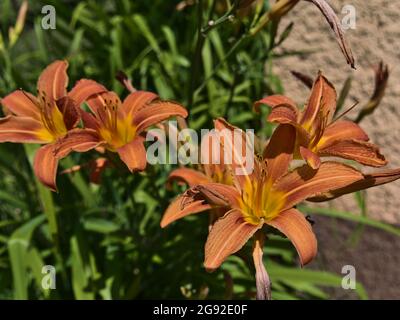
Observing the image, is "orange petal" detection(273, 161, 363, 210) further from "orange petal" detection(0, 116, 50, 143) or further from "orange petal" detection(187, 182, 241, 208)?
"orange petal" detection(0, 116, 50, 143)

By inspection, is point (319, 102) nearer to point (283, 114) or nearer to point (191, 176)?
point (283, 114)

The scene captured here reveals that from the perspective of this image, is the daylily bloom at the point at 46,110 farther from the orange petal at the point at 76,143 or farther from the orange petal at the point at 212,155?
the orange petal at the point at 212,155

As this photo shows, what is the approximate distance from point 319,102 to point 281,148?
0.14 metres

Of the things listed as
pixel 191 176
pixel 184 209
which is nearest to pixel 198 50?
pixel 191 176

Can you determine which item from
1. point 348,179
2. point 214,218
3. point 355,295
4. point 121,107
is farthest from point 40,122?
point 355,295

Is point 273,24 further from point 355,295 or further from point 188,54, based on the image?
point 355,295

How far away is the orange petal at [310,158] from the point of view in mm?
1000

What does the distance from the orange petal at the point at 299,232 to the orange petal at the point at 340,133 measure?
7.5 inches

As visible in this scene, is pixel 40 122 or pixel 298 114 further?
pixel 40 122

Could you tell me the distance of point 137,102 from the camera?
4.00 ft

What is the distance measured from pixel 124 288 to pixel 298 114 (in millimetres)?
839

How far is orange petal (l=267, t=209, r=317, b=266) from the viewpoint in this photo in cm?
94

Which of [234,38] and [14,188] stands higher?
[234,38]

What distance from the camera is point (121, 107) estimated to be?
1.22 metres
